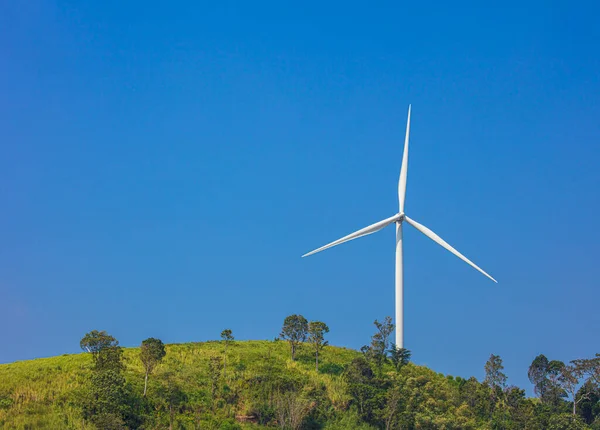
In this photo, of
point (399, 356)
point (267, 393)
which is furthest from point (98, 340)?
point (399, 356)

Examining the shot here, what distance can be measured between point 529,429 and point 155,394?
34.9 meters

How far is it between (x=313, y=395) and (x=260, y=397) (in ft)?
15.6

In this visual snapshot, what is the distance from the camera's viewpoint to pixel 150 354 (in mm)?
70438

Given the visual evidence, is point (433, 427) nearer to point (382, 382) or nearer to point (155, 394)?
point (382, 382)

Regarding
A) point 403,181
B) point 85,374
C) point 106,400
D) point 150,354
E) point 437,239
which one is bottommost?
point 106,400

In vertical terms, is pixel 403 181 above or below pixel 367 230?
above

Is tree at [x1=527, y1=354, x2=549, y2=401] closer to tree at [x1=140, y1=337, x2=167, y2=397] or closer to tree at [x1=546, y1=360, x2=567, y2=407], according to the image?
tree at [x1=546, y1=360, x2=567, y2=407]

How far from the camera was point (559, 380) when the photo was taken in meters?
87.0

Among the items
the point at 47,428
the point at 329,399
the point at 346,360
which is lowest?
the point at 47,428

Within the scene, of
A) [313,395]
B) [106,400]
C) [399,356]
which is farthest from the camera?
[399,356]

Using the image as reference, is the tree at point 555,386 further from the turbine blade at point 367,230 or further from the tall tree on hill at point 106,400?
the tall tree on hill at point 106,400

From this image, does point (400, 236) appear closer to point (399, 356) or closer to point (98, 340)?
point (399, 356)

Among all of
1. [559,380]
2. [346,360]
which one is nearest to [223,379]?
[346,360]

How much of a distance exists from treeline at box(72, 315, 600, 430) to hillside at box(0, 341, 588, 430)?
0.12m
